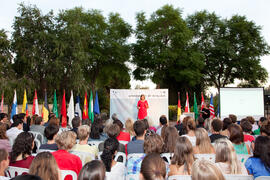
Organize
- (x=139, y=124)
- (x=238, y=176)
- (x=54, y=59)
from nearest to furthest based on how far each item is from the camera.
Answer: (x=238, y=176)
(x=139, y=124)
(x=54, y=59)

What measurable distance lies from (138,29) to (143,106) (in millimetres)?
19650

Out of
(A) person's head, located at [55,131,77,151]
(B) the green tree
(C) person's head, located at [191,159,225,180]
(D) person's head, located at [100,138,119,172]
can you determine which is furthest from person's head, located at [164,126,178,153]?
(B) the green tree

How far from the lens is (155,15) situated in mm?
28812

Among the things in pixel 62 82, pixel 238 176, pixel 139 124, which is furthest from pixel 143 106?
pixel 62 82

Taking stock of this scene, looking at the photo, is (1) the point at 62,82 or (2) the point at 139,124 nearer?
(2) the point at 139,124

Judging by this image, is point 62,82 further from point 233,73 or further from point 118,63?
point 233,73

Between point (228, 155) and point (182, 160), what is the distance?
56 cm

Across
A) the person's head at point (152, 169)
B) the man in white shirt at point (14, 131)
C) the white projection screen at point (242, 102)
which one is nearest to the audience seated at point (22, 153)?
the person's head at point (152, 169)

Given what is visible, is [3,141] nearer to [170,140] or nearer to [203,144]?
[170,140]

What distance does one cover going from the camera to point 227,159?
3053 millimetres

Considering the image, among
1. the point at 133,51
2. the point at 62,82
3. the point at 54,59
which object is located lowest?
the point at 62,82

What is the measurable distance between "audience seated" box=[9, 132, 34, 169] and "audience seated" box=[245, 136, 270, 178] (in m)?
2.72

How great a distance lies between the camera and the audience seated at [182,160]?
2971 mm

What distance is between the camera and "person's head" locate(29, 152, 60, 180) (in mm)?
2354
